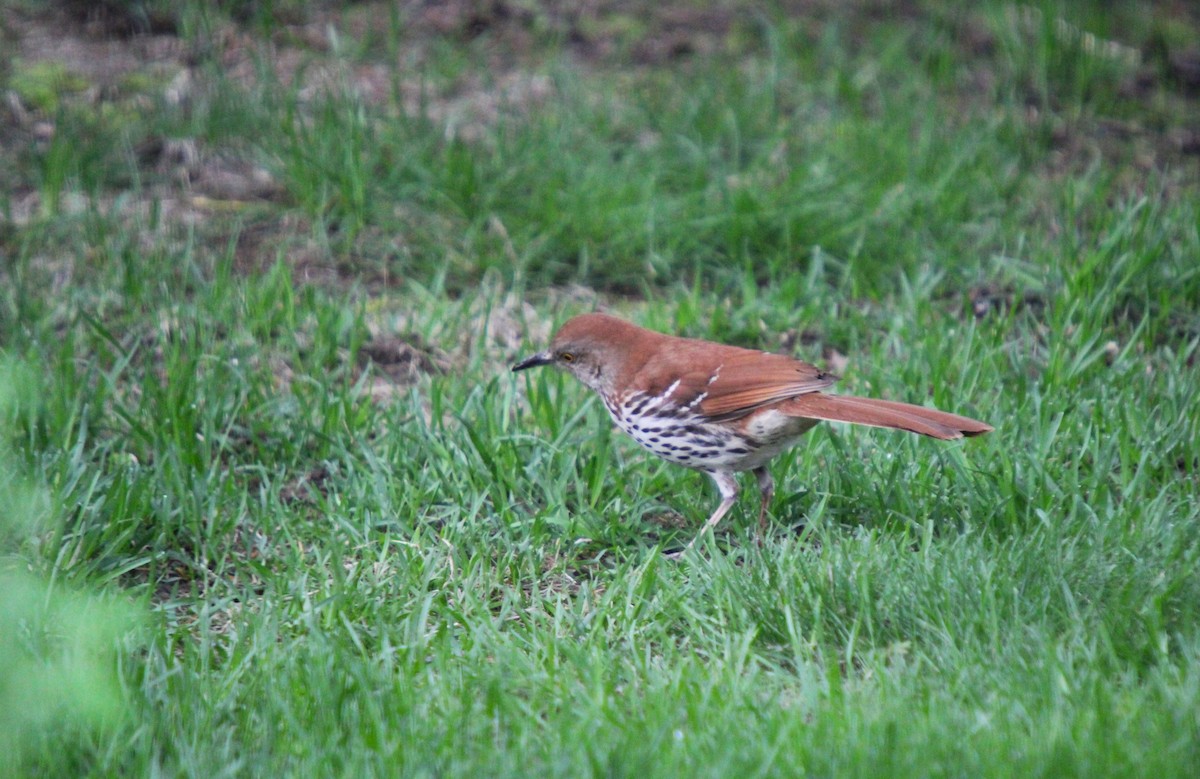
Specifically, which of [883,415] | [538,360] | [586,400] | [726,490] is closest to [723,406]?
[726,490]

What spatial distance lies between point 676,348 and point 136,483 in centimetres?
184

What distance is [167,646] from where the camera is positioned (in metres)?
3.49

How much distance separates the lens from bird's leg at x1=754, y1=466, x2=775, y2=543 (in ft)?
13.8

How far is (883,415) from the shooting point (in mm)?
3900

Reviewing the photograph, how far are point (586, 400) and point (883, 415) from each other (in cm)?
147

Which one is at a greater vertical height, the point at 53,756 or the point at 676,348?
the point at 676,348

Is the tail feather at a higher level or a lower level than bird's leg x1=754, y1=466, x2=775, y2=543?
higher

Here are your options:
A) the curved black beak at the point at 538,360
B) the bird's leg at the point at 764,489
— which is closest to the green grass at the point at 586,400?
the bird's leg at the point at 764,489

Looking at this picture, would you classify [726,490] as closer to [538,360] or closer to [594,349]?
[594,349]

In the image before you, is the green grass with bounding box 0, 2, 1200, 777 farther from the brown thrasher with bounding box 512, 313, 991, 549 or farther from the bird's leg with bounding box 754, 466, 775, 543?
the brown thrasher with bounding box 512, 313, 991, 549

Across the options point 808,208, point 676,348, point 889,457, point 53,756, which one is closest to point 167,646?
point 53,756

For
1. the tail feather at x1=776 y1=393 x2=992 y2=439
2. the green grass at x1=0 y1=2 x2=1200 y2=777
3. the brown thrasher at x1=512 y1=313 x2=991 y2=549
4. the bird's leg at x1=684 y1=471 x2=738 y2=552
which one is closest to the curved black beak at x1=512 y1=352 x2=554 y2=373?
the green grass at x1=0 y1=2 x2=1200 y2=777

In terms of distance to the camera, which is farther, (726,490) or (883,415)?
(726,490)

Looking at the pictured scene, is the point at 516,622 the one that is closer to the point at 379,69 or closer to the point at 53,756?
the point at 53,756
